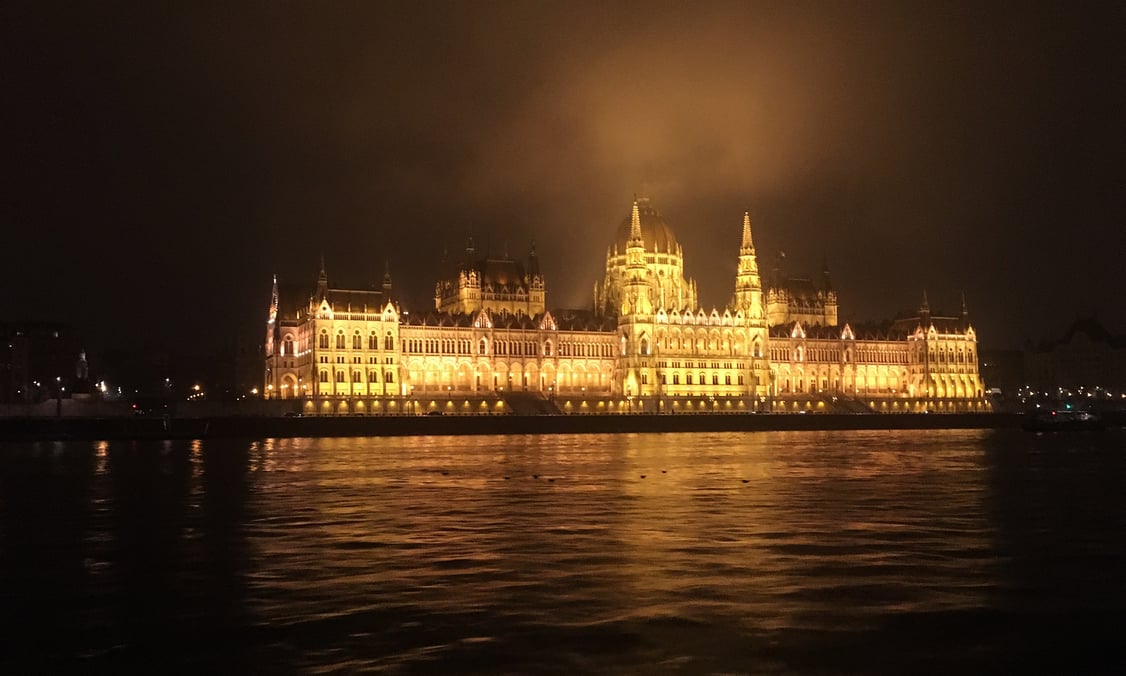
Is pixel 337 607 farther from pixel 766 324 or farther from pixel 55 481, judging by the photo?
pixel 766 324

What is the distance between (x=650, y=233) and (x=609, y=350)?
20.7m

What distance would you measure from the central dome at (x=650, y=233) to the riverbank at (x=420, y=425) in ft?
Answer: 123

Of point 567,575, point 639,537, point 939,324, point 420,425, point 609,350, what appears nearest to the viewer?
point 567,575

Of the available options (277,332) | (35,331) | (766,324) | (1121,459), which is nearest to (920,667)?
(1121,459)

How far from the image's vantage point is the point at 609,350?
161m

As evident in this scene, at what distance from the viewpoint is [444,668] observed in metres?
17.3

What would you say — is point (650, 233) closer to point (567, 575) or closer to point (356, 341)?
point (356, 341)

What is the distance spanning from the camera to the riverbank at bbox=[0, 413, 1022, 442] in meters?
112

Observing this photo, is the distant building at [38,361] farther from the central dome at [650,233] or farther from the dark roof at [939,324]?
the dark roof at [939,324]

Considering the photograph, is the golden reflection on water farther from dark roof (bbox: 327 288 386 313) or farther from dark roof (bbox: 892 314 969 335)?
dark roof (bbox: 892 314 969 335)

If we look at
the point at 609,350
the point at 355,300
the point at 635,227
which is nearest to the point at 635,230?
the point at 635,227

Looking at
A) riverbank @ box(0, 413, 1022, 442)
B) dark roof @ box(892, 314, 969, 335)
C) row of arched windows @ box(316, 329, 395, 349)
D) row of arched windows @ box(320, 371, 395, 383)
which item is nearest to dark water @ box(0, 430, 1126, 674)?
riverbank @ box(0, 413, 1022, 442)

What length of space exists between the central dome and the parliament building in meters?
0.20

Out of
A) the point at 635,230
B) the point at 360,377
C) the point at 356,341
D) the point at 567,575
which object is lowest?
the point at 567,575
